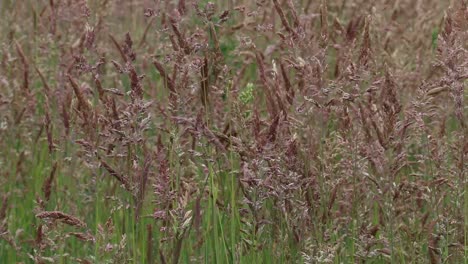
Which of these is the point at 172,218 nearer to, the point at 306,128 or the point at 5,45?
the point at 306,128

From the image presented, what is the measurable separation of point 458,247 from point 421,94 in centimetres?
50

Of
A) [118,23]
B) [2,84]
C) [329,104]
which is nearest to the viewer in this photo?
[329,104]

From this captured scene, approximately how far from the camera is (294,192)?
2086mm

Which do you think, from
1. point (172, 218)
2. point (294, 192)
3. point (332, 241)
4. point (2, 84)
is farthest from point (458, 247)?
point (2, 84)

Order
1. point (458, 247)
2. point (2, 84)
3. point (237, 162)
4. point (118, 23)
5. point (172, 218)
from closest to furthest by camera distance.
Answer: point (172, 218) → point (458, 247) → point (237, 162) → point (2, 84) → point (118, 23)

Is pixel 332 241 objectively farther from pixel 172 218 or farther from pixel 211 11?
pixel 211 11

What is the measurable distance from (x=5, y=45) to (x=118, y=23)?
1965mm

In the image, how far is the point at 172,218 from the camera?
77.4 inches

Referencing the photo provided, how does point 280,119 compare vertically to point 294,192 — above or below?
above

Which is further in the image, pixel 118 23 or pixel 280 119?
pixel 118 23

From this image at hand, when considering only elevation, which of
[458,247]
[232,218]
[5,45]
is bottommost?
[458,247]

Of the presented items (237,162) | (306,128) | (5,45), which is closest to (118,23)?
(5,45)

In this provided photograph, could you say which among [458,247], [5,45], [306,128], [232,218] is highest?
[5,45]

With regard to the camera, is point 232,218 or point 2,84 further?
point 2,84
